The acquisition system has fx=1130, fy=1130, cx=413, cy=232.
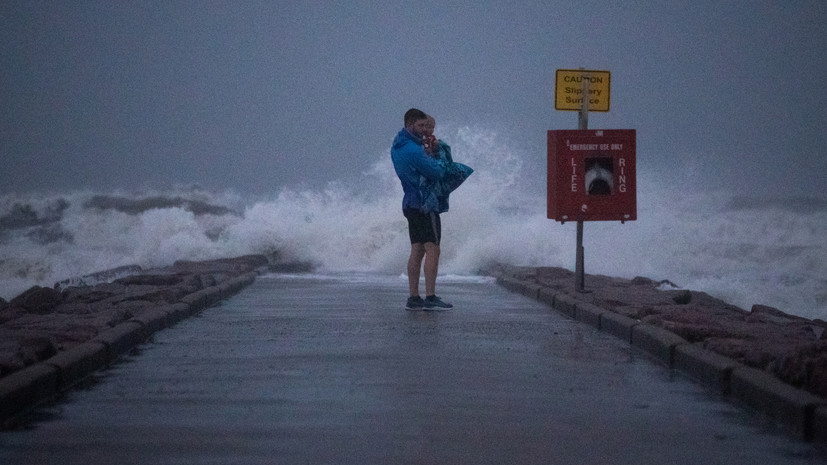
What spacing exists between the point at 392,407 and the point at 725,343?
103 inches

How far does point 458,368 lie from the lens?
24.6 ft

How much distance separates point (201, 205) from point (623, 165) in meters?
51.3

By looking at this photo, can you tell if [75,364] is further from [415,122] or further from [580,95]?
[580,95]

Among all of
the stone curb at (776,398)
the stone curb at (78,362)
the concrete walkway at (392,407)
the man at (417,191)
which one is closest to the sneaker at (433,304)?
the man at (417,191)

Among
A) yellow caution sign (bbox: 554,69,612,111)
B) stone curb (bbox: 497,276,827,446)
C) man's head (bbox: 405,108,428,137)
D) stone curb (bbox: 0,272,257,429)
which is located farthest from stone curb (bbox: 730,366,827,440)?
yellow caution sign (bbox: 554,69,612,111)

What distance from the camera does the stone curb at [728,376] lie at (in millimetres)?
5211

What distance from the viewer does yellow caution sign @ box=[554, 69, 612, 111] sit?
518 inches

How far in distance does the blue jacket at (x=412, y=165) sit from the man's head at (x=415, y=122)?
2.9 inches

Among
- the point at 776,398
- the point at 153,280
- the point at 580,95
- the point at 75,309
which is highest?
the point at 580,95

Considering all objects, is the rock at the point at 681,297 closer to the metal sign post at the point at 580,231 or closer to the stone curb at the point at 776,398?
the metal sign post at the point at 580,231

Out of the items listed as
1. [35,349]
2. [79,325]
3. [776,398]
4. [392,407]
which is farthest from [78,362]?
[776,398]

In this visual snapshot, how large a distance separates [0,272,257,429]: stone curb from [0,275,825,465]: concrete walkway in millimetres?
127

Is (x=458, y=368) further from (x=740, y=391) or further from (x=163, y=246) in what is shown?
(x=163, y=246)

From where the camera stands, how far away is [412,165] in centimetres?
1197
